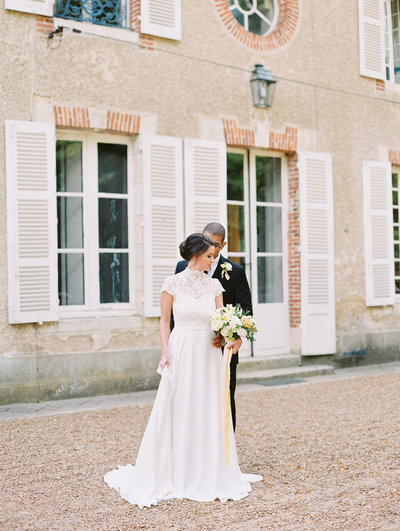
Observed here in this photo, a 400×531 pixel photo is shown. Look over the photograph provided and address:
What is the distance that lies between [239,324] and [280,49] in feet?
19.2

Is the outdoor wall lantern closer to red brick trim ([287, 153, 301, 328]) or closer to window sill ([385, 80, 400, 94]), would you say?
red brick trim ([287, 153, 301, 328])

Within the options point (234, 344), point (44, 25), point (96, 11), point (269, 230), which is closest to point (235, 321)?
point (234, 344)

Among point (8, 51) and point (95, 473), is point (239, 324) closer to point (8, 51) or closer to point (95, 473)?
point (95, 473)

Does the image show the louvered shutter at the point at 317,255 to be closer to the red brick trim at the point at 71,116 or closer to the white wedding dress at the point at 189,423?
the red brick trim at the point at 71,116

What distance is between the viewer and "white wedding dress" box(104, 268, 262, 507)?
4.14 meters

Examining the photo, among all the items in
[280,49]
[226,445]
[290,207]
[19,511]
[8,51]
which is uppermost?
[280,49]

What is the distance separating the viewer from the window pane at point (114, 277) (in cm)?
779

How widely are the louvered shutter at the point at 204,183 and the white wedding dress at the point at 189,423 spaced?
3.89 m

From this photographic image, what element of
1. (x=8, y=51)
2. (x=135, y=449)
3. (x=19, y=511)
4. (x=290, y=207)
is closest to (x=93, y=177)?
(x=8, y=51)

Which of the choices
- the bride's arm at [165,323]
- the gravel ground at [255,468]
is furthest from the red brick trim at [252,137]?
the bride's arm at [165,323]

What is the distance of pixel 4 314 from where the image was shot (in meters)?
6.94

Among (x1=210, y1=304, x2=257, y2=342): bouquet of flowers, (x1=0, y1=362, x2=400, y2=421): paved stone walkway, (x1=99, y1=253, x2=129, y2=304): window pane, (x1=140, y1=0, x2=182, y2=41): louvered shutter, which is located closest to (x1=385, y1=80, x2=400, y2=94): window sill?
(x1=140, y1=0, x2=182, y2=41): louvered shutter

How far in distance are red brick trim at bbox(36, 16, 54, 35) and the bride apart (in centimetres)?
405

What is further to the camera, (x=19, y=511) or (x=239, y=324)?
(x=239, y=324)
